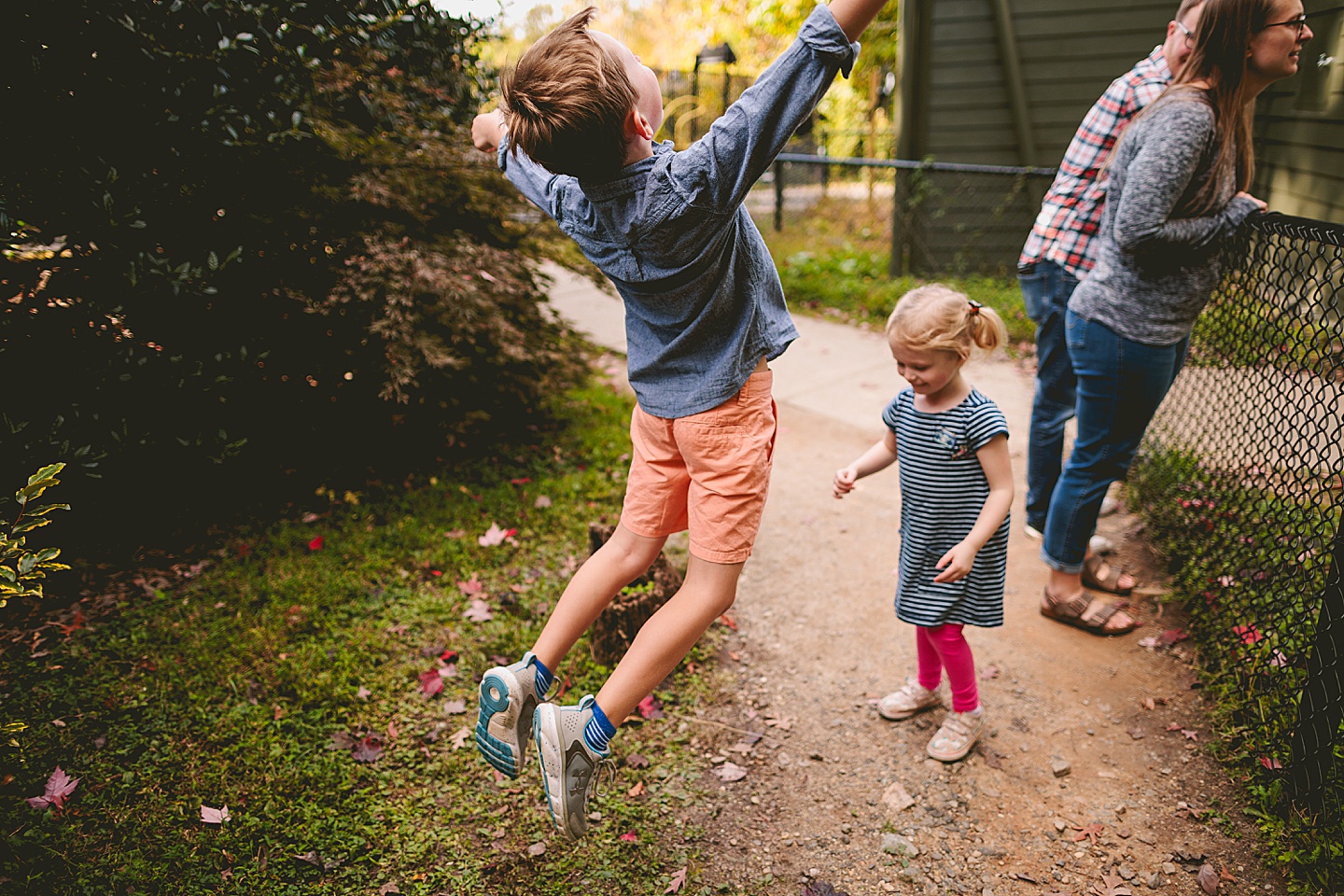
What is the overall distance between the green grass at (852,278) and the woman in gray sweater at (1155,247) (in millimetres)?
3608

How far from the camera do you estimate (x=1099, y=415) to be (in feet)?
9.83

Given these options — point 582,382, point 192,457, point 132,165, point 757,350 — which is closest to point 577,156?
point 757,350

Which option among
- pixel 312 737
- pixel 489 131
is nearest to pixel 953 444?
pixel 489 131

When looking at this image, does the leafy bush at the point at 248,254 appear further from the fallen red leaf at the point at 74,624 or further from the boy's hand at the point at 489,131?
the boy's hand at the point at 489,131

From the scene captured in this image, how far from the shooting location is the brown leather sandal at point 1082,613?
3232 millimetres

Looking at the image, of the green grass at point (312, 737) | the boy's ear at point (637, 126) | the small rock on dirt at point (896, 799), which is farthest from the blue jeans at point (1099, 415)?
the boy's ear at point (637, 126)

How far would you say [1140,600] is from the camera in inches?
135

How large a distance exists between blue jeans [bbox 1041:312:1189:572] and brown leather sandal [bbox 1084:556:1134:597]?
12.1 inches

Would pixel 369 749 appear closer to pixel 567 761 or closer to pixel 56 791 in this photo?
pixel 56 791

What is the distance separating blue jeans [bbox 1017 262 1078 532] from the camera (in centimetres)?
337

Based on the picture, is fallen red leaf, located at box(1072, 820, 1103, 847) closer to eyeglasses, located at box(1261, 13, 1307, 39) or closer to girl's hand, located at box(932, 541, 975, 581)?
girl's hand, located at box(932, 541, 975, 581)

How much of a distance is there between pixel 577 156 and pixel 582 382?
3.00 metres

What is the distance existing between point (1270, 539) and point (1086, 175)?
4.67 ft

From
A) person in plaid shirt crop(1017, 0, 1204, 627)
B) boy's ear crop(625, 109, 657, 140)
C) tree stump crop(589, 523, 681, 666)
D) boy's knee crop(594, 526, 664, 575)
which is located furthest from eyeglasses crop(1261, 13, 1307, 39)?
tree stump crop(589, 523, 681, 666)
